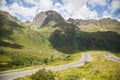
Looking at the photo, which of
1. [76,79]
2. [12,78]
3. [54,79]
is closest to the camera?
[76,79]

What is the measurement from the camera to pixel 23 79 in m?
41.0

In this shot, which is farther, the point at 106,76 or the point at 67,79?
the point at 67,79

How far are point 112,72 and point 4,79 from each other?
25733 mm

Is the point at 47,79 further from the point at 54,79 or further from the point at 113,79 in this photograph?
the point at 113,79

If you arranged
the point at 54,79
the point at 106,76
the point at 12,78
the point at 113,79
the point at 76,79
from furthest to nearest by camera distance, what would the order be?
the point at 12,78, the point at 54,79, the point at 76,79, the point at 106,76, the point at 113,79

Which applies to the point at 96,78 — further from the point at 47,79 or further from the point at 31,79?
the point at 31,79

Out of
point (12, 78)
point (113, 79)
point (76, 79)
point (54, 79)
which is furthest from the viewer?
point (12, 78)

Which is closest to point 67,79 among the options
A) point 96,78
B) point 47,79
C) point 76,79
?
point 76,79

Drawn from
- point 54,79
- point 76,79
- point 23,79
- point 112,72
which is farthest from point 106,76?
point 23,79

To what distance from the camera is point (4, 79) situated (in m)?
41.7

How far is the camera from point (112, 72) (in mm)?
35344

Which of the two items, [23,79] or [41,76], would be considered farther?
[23,79]

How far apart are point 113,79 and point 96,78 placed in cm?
365

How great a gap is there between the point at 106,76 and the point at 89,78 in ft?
11.5
